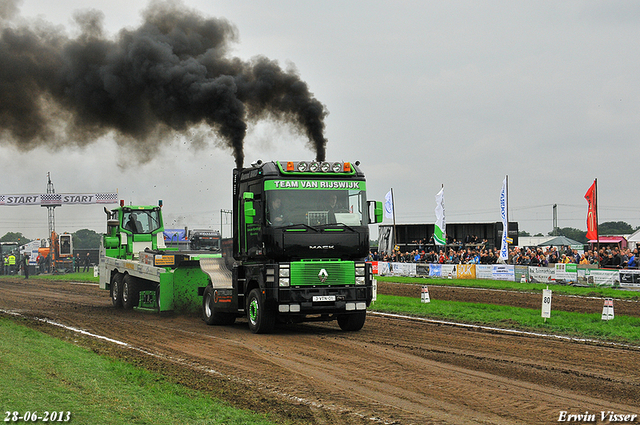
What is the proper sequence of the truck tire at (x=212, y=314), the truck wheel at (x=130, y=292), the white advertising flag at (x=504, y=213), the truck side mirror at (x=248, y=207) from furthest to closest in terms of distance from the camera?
the white advertising flag at (x=504, y=213) → the truck wheel at (x=130, y=292) → the truck tire at (x=212, y=314) → the truck side mirror at (x=248, y=207)

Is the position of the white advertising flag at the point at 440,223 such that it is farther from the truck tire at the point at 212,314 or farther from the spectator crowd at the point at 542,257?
the truck tire at the point at 212,314

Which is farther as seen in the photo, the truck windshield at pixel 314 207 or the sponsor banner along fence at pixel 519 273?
the sponsor banner along fence at pixel 519 273

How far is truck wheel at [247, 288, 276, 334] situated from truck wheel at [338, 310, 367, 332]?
70.1 inches

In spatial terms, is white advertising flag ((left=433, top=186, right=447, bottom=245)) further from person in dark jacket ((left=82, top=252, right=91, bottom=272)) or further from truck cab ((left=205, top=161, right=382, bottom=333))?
person in dark jacket ((left=82, top=252, right=91, bottom=272))

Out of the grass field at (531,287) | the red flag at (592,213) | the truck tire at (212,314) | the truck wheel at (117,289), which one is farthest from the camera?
the red flag at (592,213)

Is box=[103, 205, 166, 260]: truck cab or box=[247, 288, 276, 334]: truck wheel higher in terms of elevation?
box=[103, 205, 166, 260]: truck cab

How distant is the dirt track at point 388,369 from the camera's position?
755cm

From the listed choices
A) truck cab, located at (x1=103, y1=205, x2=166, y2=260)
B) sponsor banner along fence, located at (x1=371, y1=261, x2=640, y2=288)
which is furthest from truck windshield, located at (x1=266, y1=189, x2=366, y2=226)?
sponsor banner along fence, located at (x1=371, y1=261, x2=640, y2=288)

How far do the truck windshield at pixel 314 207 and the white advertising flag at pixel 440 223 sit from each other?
24455mm

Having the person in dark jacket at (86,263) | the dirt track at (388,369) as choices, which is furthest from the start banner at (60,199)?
the dirt track at (388,369)

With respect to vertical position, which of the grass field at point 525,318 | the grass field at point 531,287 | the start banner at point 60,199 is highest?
the start banner at point 60,199

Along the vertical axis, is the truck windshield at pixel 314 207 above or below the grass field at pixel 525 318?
above

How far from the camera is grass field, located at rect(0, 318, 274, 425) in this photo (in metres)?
6.95

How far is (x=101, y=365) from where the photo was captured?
32.9 ft
